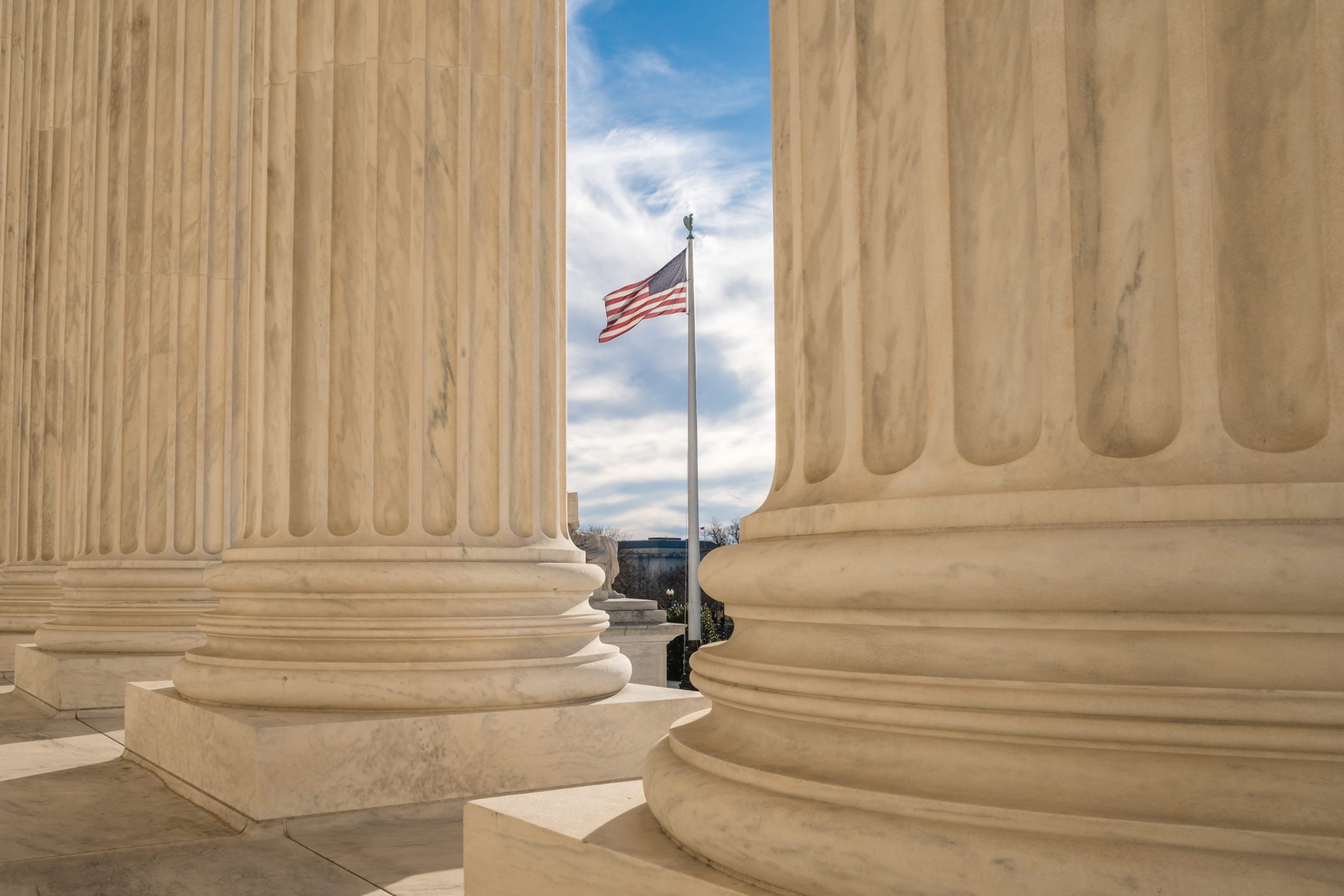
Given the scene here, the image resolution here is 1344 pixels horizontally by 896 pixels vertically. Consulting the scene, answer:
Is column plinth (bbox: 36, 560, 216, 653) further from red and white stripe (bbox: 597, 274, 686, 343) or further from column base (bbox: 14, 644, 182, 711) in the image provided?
red and white stripe (bbox: 597, 274, 686, 343)

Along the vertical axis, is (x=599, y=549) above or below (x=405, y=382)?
below

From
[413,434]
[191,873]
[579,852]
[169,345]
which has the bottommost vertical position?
[191,873]

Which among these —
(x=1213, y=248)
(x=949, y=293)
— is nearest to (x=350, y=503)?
(x=949, y=293)

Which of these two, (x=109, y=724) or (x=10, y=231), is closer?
(x=109, y=724)

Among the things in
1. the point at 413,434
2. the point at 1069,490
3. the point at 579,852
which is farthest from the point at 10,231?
the point at 1069,490

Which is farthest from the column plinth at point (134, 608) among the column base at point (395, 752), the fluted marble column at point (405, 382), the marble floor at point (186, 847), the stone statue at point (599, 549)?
the stone statue at point (599, 549)

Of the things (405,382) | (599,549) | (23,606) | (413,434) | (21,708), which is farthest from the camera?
(599,549)

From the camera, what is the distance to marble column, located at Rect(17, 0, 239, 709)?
222 feet

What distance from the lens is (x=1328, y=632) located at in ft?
48.8

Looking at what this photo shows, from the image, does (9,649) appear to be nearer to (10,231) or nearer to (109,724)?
(109,724)

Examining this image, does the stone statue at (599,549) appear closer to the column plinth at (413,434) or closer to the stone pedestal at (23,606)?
the stone pedestal at (23,606)

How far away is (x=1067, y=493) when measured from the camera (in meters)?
16.8

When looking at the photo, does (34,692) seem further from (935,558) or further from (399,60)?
(935,558)

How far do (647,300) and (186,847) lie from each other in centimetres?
15054
